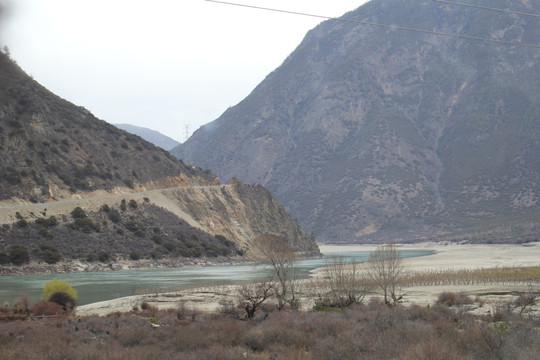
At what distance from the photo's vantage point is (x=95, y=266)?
70.0m

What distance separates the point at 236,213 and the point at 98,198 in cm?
3293

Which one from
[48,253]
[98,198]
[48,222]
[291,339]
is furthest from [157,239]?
[291,339]

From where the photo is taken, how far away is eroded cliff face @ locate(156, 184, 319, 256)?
10081 centimetres

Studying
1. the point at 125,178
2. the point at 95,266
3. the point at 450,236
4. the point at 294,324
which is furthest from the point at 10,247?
the point at 450,236

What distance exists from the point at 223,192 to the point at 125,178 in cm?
2404

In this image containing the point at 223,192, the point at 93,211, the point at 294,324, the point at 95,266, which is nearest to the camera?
the point at 294,324

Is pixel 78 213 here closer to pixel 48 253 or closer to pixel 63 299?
pixel 48 253

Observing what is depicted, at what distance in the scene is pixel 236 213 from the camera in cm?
10988

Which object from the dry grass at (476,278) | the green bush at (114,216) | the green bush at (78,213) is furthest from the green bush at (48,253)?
the dry grass at (476,278)

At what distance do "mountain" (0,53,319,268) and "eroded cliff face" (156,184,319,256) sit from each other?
27 centimetres

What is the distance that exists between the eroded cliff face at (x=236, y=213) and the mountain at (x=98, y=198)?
0.88 ft

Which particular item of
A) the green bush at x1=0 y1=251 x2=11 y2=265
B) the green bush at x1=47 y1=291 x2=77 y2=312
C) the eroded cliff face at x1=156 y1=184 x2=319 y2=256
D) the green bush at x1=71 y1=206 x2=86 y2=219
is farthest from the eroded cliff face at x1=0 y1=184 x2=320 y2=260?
the green bush at x1=47 y1=291 x2=77 y2=312

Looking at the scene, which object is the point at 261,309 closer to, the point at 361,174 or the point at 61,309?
the point at 61,309

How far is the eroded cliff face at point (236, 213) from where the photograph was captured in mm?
100812
